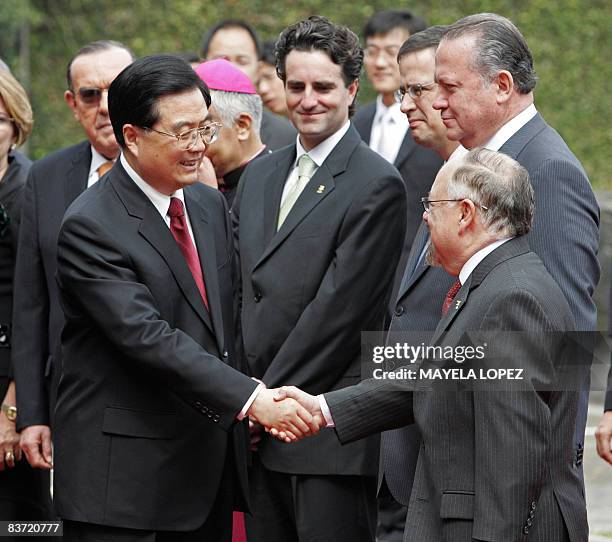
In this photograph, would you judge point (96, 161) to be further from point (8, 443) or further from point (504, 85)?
point (504, 85)

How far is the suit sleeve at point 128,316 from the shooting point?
397cm

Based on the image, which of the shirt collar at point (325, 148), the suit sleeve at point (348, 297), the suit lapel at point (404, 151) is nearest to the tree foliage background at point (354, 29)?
the suit lapel at point (404, 151)

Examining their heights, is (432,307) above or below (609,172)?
below

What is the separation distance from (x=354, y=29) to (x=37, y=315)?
8.78 m

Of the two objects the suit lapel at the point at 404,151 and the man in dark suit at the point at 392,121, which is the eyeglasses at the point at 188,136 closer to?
the man in dark suit at the point at 392,121

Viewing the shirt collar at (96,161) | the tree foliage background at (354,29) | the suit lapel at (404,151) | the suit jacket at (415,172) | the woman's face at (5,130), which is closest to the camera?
the woman's face at (5,130)

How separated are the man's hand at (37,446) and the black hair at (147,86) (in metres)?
1.42

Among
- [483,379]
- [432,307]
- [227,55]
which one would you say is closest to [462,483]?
[483,379]

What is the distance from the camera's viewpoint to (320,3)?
13.5m

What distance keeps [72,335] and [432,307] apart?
1.26 meters

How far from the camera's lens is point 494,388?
3420mm

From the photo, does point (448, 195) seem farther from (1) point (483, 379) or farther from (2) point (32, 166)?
(2) point (32, 166)

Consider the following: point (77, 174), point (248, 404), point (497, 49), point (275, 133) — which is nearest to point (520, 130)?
point (497, 49)

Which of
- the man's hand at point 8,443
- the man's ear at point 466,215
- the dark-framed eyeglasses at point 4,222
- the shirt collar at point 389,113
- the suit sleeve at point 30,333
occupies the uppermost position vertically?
the shirt collar at point 389,113
